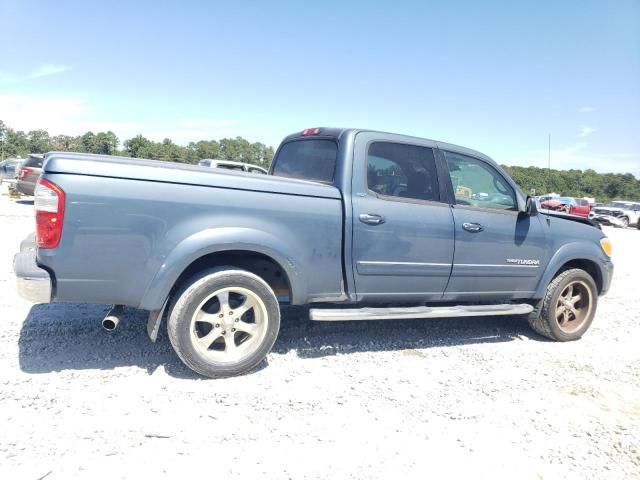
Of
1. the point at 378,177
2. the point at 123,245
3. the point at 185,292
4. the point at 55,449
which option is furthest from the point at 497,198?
the point at 55,449

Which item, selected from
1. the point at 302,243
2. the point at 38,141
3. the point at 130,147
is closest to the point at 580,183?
the point at 130,147

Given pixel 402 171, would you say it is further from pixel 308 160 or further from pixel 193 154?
pixel 193 154

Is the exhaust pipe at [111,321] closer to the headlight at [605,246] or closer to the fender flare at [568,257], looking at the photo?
the fender flare at [568,257]

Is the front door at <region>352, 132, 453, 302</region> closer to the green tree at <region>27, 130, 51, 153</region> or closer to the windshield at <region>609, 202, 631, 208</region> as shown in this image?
the windshield at <region>609, 202, 631, 208</region>

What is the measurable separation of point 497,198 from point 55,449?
4.10 metres

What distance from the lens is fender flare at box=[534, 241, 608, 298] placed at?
15.9 ft

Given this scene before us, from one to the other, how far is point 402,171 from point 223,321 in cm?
203

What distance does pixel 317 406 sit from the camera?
3188mm

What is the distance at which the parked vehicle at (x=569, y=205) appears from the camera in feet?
98.1

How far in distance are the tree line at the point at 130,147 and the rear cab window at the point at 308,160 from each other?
60.3 m

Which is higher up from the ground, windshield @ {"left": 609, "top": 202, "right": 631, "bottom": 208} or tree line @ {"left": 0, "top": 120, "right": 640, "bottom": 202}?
tree line @ {"left": 0, "top": 120, "right": 640, "bottom": 202}

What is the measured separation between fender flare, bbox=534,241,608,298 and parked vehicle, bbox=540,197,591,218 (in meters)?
26.7

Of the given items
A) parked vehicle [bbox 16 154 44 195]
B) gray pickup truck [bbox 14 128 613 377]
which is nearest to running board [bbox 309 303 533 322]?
gray pickup truck [bbox 14 128 613 377]

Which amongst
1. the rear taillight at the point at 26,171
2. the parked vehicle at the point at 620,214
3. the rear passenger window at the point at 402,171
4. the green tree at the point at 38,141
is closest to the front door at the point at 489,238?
the rear passenger window at the point at 402,171
